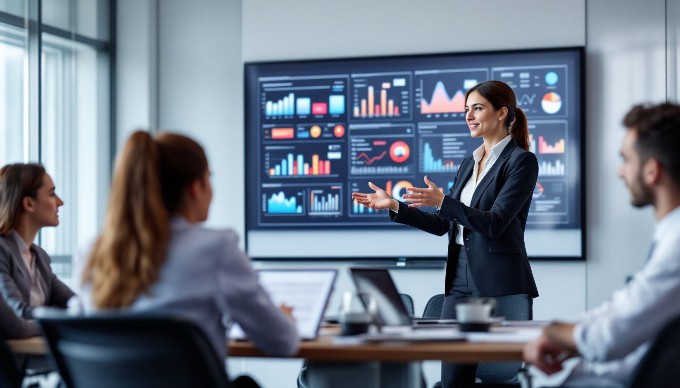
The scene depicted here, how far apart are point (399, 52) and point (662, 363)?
14.1 ft

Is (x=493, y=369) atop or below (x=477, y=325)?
below

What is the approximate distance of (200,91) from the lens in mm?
6641

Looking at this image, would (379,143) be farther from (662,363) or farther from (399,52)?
(662,363)

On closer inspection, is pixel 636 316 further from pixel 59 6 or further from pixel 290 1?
pixel 59 6

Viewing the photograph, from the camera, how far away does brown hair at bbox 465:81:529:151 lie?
391 centimetres

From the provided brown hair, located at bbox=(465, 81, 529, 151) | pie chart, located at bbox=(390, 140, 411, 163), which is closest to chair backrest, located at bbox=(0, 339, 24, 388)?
brown hair, located at bbox=(465, 81, 529, 151)

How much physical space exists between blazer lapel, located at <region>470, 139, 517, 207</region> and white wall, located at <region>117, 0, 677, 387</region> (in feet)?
5.91

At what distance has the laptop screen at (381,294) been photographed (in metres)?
2.81

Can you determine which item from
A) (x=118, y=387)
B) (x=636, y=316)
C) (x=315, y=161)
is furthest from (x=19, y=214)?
(x=315, y=161)

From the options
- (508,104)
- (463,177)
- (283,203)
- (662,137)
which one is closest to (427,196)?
(463,177)

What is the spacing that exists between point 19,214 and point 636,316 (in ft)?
7.49

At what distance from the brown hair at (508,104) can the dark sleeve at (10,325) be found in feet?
6.95

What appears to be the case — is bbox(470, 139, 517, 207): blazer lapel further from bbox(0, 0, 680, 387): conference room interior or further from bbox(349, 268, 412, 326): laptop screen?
bbox(0, 0, 680, 387): conference room interior

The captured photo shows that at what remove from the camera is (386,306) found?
290 cm
